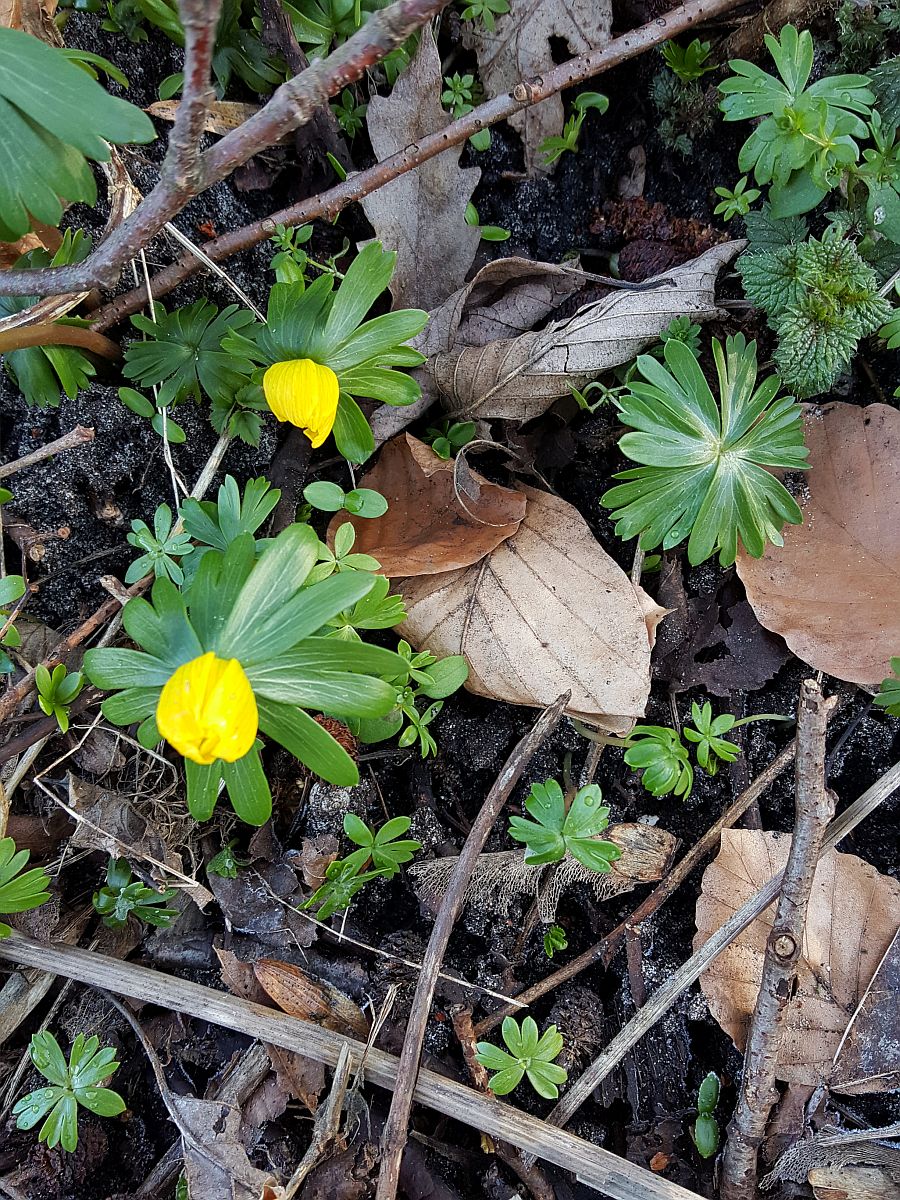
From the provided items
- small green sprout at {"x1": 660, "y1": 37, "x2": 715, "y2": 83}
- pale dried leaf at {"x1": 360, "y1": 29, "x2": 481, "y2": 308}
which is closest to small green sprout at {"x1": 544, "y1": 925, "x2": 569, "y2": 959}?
pale dried leaf at {"x1": 360, "y1": 29, "x2": 481, "y2": 308}

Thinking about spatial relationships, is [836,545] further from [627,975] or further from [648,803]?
[627,975]

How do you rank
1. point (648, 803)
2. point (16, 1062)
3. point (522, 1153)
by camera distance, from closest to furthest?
1. point (522, 1153)
2. point (16, 1062)
3. point (648, 803)

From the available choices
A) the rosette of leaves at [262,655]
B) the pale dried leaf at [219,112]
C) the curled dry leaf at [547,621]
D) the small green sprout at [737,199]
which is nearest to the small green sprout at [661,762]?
the curled dry leaf at [547,621]

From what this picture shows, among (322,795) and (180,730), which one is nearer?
(180,730)

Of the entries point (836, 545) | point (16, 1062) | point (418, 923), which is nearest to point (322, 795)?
point (418, 923)

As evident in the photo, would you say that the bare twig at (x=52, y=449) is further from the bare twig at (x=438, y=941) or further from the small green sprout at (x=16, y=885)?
the bare twig at (x=438, y=941)

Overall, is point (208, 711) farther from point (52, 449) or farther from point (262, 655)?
point (52, 449)
